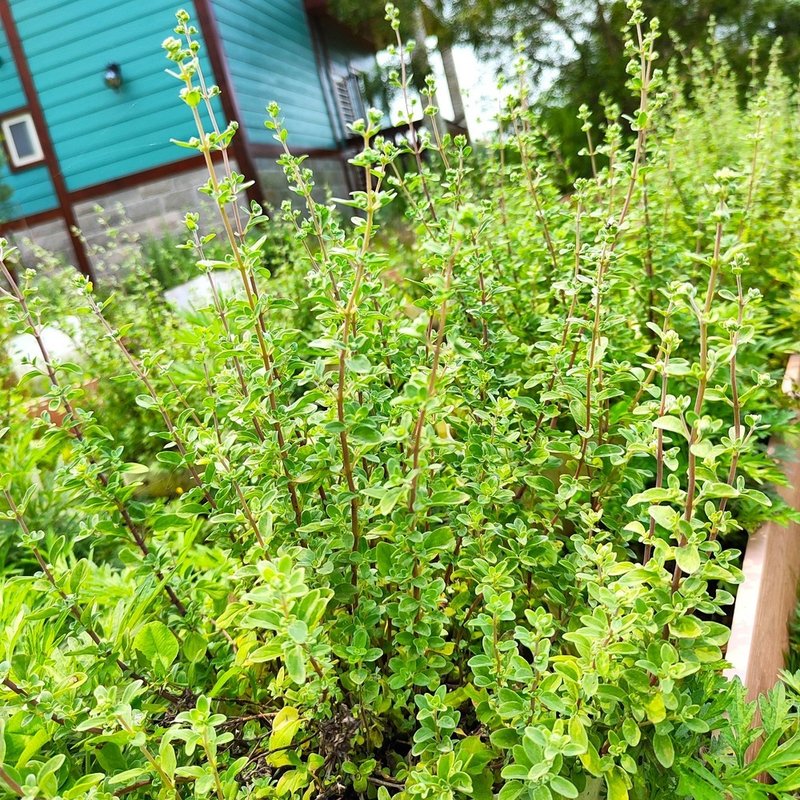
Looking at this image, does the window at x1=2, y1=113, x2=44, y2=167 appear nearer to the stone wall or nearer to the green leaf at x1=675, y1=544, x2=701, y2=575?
→ the stone wall

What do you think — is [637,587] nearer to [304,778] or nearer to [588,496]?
[588,496]

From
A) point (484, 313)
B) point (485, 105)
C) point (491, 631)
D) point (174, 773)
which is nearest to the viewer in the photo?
point (174, 773)

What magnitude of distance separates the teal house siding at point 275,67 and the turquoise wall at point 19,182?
292cm

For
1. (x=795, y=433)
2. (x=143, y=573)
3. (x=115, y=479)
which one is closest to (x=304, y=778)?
(x=143, y=573)

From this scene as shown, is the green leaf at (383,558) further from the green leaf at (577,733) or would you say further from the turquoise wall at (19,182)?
the turquoise wall at (19,182)

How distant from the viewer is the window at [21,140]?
28.2ft

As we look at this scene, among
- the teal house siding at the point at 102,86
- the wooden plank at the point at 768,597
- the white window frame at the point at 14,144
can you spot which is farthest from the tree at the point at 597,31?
the wooden plank at the point at 768,597

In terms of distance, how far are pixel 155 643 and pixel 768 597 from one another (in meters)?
1.49

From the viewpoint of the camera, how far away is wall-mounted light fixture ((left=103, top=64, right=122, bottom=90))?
7.82 metres

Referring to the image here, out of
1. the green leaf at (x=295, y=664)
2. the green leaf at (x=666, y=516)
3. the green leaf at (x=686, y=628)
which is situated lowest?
the green leaf at (x=686, y=628)

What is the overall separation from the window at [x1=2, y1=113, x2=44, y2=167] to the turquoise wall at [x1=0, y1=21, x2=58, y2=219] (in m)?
0.13

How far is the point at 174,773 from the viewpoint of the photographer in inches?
35.9

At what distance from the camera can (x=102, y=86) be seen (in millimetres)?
8008

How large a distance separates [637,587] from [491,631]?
0.77 feet
